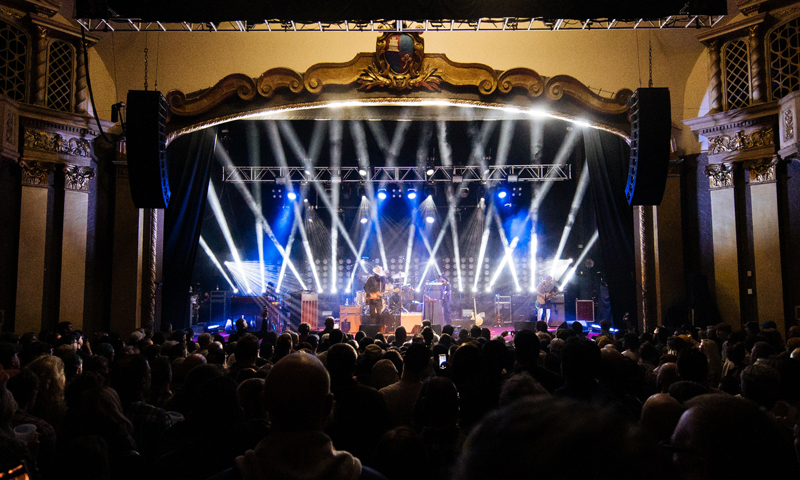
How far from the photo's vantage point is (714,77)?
11000 mm

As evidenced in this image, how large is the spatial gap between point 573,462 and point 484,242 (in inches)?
798

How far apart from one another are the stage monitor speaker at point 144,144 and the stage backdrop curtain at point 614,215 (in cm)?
865

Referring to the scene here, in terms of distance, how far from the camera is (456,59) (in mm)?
12023

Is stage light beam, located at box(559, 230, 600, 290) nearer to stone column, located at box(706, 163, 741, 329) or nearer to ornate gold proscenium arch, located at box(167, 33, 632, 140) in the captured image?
stone column, located at box(706, 163, 741, 329)

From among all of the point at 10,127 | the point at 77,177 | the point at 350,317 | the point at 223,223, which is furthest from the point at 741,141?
the point at 223,223

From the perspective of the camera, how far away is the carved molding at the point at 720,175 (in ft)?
35.0

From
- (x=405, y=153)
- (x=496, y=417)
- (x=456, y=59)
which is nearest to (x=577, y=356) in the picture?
(x=496, y=417)

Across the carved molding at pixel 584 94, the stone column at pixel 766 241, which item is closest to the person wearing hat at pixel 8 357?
the carved molding at pixel 584 94

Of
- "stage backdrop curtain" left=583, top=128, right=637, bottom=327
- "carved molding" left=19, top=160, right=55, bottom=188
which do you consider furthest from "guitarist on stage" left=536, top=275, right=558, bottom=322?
"carved molding" left=19, top=160, right=55, bottom=188

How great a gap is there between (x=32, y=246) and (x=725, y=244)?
1259 centimetres

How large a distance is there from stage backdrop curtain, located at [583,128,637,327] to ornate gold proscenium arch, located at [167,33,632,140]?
3.18 ft

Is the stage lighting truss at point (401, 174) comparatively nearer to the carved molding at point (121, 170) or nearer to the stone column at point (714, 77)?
the carved molding at point (121, 170)

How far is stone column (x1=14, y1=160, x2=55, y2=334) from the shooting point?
981 cm

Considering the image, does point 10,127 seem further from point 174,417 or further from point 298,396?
point 298,396
